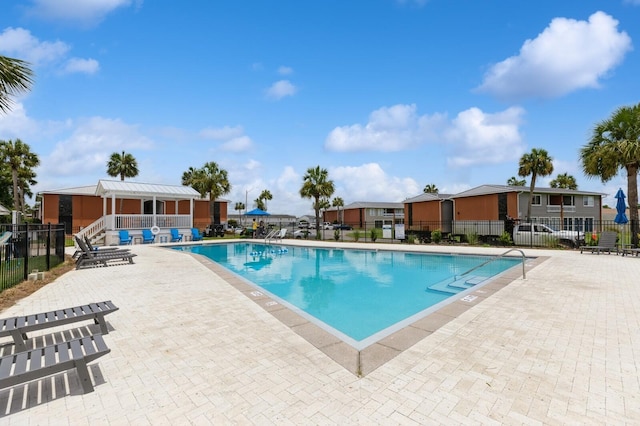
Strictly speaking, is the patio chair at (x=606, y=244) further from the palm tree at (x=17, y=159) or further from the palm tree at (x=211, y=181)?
the palm tree at (x=17, y=159)

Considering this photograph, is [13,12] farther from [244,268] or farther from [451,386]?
[451,386]

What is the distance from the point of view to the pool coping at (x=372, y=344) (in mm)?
3846

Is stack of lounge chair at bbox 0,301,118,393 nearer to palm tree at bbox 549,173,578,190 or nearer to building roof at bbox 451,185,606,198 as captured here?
building roof at bbox 451,185,606,198

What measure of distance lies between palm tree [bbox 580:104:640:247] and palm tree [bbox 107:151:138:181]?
41088 mm

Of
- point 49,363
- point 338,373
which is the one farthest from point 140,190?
point 338,373

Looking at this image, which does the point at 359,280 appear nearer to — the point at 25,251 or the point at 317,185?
the point at 25,251

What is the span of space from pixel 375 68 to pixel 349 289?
36.8 ft

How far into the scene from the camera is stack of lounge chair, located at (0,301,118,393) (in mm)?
2855

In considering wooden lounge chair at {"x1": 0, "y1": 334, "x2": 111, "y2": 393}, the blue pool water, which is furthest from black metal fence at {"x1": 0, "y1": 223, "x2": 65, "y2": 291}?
the blue pool water

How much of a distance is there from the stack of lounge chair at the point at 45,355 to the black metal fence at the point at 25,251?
147 inches

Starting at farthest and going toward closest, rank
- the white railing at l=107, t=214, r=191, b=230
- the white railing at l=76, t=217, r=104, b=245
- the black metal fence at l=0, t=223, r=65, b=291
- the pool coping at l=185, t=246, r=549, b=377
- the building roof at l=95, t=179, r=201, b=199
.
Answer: the white railing at l=76, t=217, r=104, b=245 → the white railing at l=107, t=214, r=191, b=230 → the building roof at l=95, t=179, r=201, b=199 → the black metal fence at l=0, t=223, r=65, b=291 → the pool coping at l=185, t=246, r=549, b=377

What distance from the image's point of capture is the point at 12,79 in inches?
260

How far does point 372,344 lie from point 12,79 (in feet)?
28.9

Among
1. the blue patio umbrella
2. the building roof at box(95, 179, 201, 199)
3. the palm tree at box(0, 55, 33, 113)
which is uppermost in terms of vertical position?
the palm tree at box(0, 55, 33, 113)
